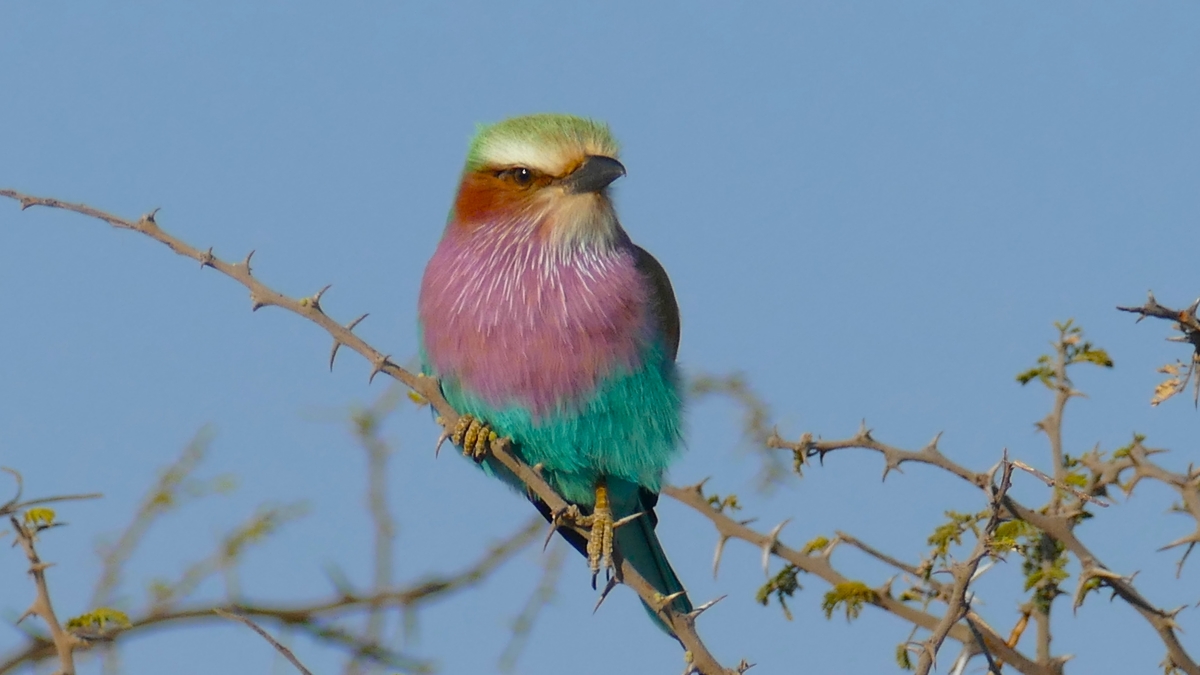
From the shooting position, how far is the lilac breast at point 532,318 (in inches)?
177

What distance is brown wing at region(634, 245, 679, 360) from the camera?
4.84 meters

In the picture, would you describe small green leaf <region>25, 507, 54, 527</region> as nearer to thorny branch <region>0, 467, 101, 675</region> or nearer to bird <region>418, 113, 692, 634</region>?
thorny branch <region>0, 467, 101, 675</region>

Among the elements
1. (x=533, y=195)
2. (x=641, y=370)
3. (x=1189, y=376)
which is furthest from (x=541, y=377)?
(x=1189, y=376)

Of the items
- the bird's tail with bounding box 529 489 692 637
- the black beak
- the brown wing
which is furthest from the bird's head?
the bird's tail with bounding box 529 489 692 637

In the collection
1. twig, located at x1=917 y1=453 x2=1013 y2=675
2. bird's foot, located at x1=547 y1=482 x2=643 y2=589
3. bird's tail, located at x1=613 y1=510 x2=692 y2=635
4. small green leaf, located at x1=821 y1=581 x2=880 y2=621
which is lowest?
twig, located at x1=917 y1=453 x2=1013 y2=675

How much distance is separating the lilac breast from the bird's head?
6 centimetres

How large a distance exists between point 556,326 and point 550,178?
534 millimetres

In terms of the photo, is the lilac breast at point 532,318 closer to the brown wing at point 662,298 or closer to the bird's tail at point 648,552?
the brown wing at point 662,298

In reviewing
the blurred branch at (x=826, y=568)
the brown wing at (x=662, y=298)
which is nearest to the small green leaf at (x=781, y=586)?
the blurred branch at (x=826, y=568)

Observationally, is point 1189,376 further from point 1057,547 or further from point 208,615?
point 208,615

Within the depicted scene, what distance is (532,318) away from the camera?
4586mm

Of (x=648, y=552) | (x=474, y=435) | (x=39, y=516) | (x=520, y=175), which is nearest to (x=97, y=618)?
(x=39, y=516)

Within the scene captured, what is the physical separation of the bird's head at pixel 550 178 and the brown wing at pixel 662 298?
180 millimetres

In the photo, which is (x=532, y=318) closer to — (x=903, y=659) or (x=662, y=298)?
(x=662, y=298)
